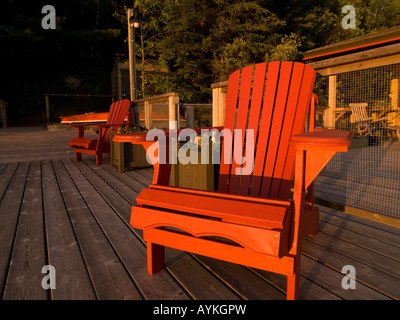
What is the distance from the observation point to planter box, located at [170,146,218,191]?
7.47 ft

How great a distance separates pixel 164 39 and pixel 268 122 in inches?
415

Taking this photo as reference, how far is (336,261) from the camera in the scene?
1485mm

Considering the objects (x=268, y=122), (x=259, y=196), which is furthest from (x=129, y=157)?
(x=259, y=196)

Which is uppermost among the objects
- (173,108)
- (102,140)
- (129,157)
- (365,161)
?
(173,108)

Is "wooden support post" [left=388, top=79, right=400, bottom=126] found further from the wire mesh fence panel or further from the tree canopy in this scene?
the tree canopy

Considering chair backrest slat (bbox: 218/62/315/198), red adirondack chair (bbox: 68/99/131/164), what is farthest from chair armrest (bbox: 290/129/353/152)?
red adirondack chair (bbox: 68/99/131/164)

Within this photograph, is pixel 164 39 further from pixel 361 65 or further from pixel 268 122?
pixel 268 122

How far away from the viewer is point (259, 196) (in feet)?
4.49

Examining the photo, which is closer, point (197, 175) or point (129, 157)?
point (197, 175)

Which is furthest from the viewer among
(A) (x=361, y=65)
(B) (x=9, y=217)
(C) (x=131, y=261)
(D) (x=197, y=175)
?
(D) (x=197, y=175)

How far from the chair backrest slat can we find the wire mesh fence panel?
109 centimetres

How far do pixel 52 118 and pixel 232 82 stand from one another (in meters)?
16.8

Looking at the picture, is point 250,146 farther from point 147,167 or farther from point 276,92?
point 147,167
